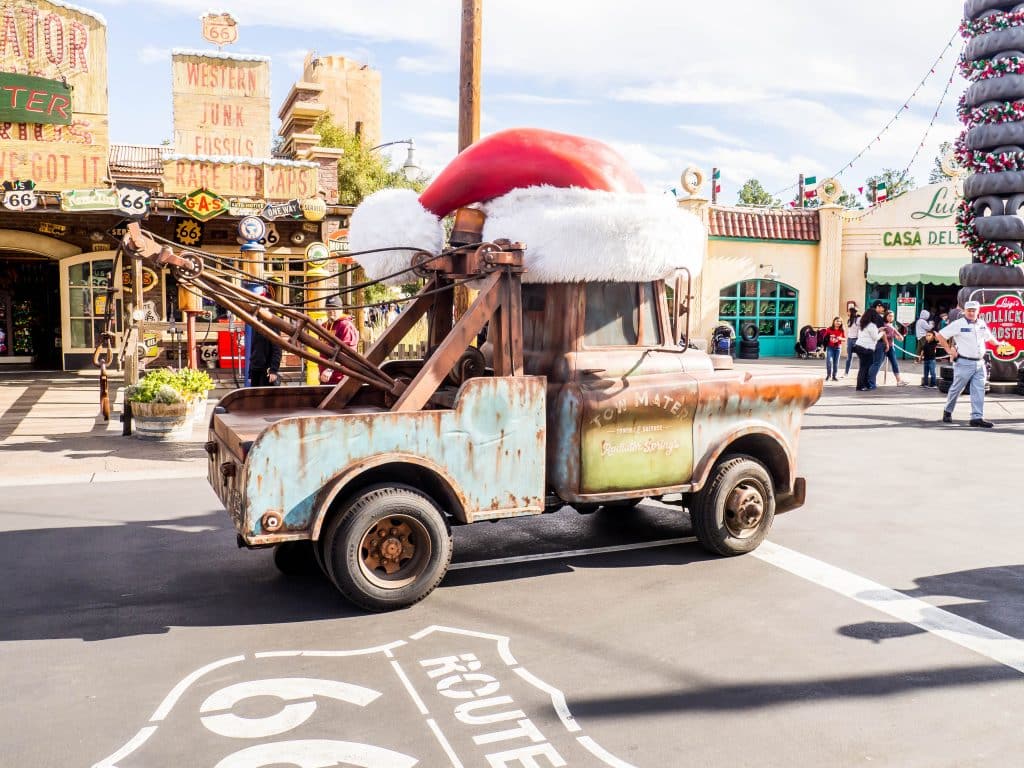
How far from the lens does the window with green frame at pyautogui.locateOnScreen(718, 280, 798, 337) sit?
2791cm

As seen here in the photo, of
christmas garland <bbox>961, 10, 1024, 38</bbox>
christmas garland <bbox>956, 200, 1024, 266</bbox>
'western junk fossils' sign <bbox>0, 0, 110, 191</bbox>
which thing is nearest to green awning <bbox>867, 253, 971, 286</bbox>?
christmas garland <bbox>956, 200, 1024, 266</bbox>

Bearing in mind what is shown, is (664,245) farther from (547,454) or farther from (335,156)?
(335,156)

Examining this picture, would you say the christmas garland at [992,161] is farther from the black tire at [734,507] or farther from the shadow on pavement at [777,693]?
the shadow on pavement at [777,693]

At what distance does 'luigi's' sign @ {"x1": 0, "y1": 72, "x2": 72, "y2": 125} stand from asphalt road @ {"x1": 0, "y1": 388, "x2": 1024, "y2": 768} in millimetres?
10673

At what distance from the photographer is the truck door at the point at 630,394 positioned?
5562mm

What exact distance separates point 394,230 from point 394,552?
95.4 inches

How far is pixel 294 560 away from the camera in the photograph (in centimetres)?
588

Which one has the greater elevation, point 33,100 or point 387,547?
point 33,100

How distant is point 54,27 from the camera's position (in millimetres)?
15656

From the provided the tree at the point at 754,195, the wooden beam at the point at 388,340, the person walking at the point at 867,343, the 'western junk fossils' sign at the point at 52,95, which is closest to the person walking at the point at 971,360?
the person walking at the point at 867,343

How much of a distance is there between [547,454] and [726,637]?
1592mm

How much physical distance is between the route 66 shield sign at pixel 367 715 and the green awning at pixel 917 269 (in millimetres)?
26606

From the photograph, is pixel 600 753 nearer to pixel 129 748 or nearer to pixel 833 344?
pixel 129 748

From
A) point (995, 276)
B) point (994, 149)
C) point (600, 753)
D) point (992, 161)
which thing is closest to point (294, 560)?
point (600, 753)
